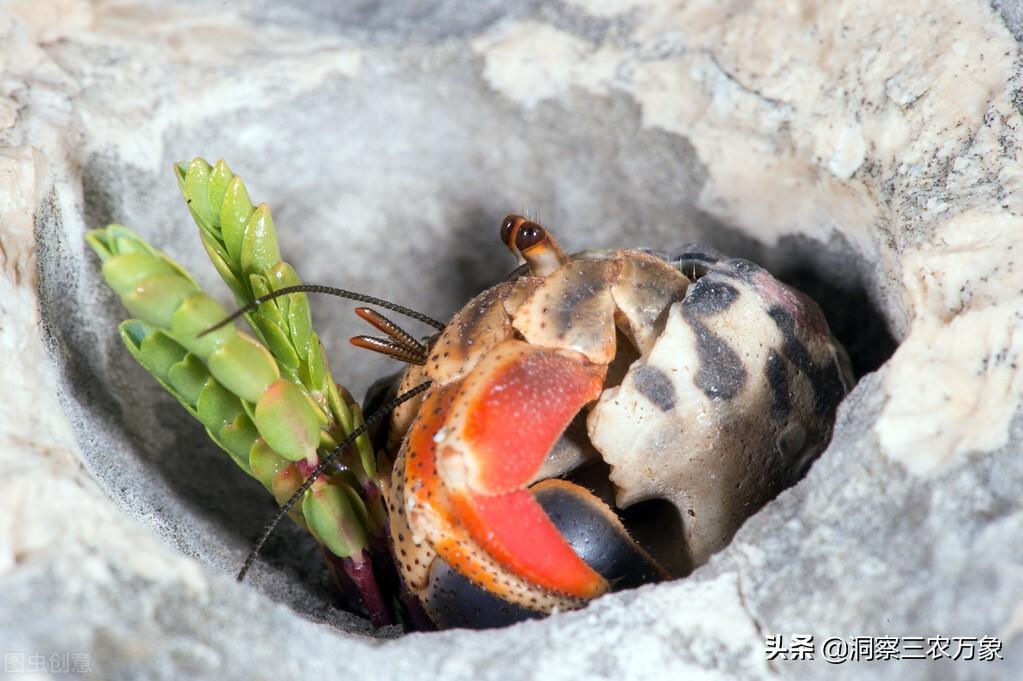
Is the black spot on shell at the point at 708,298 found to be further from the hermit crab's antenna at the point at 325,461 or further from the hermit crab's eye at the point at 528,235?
the hermit crab's antenna at the point at 325,461

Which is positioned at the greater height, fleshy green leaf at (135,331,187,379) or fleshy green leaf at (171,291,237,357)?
fleshy green leaf at (171,291,237,357)

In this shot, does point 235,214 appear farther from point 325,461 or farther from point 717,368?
point 717,368

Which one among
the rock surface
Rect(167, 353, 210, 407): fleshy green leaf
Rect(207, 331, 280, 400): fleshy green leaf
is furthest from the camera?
Rect(167, 353, 210, 407): fleshy green leaf

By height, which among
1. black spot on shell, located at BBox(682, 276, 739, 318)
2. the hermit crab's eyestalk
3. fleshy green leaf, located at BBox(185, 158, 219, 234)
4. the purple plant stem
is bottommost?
the purple plant stem

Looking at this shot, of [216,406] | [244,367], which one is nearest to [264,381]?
[244,367]

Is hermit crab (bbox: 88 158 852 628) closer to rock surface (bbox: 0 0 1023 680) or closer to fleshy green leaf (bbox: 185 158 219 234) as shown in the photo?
fleshy green leaf (bbox: 185 158 219 234)

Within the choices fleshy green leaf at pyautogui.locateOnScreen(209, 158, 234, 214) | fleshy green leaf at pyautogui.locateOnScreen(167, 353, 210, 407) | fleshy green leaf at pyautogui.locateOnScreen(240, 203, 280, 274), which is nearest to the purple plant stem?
fleshy green leaf at pyautogui.locateOnScreen(167, 353, 210, 407)

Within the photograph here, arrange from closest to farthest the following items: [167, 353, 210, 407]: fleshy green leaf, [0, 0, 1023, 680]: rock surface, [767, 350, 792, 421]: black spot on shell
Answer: [0, 0, 1023, 680]: rock surface < [167, 353, 210, 407]: fleshy green leaf < [767, 350, 792, 421]: black spot on shell

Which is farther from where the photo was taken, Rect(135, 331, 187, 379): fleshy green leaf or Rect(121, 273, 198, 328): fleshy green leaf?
Rect(135, 331, 187, 379): fleshy green leaf
